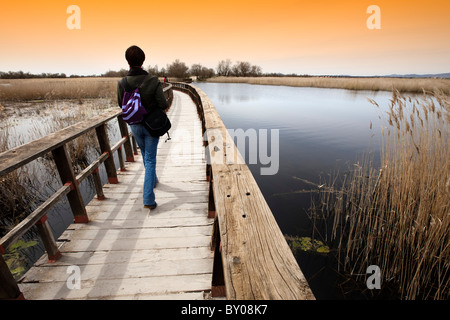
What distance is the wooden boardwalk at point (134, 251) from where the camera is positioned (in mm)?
1746

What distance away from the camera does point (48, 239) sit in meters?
1.94

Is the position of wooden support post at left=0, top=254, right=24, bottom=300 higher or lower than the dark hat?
lower

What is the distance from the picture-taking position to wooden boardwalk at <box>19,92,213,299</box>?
1746 mm

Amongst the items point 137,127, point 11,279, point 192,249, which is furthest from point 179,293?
point 137,127

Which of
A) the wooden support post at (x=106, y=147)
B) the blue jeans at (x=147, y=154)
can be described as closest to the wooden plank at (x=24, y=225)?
the blue jeans at (x=147, y=154)

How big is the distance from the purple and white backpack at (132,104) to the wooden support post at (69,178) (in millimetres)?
711

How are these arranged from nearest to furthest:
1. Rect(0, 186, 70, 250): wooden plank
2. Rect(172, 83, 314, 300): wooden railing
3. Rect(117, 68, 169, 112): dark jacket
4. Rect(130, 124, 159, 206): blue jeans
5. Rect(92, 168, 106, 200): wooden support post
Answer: Rect(172, 83, 314, 300): wooden railing → Rect(0, 186, 70, 250): wooden plank → Rect(117, 68, 169, 112): dark jacket → Rect(130, 124, 159, 206): blue jeans → Rect(92, 168, 106, 200): wooden support post

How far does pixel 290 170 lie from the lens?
673cm

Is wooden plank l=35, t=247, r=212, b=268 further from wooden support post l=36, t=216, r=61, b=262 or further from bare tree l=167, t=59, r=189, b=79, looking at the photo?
bare tree l=167, t=59, r=189, b=79

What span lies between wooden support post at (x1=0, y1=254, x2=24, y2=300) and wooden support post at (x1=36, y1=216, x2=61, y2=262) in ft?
1.40

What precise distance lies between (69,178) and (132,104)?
3.41 feet

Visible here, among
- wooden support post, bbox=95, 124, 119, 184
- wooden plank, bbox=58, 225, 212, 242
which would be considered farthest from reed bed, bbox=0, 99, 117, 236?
wooden plank, bbox=58, 225, 212, 242

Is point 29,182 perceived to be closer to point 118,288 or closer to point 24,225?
point 24,225

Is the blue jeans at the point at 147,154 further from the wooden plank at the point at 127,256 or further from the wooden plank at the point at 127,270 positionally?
the wooden plank at the point at 127,270
